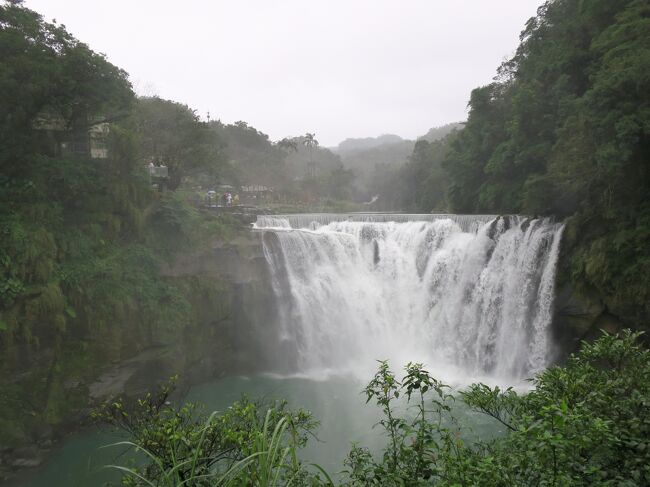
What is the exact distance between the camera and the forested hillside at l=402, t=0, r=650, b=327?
37.7 ft

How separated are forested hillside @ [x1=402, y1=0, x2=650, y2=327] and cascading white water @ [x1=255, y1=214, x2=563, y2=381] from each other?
1.33 metres

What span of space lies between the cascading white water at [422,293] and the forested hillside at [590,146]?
4.36 feet

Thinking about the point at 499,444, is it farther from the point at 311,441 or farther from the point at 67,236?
the point at 67,236

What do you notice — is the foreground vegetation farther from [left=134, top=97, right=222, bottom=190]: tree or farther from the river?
[left=134, top=97, right=222, bottom=190]: tree

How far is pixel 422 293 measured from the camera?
16.7 m

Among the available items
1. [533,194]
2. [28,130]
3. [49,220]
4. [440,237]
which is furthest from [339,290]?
[28,130]

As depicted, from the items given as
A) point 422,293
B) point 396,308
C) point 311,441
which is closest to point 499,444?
point 311,441

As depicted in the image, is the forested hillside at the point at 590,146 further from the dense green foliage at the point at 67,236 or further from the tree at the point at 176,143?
the tree at the point at 176,143

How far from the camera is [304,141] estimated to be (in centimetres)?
6325

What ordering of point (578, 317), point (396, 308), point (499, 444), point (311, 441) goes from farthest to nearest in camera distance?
point (396, 308) < point (578, 317) < point (311, 441) < point (499, 444)

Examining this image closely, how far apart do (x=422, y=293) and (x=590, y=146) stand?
24.1 feet

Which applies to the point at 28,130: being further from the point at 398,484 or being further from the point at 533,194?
the point at 533,194

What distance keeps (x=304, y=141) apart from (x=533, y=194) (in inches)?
1977

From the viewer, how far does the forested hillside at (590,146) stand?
37.7 ft
